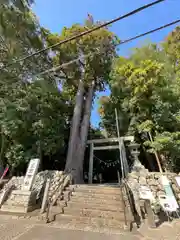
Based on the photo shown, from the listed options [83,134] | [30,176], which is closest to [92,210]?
[30,176]

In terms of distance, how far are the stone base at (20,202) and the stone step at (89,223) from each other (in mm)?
1590

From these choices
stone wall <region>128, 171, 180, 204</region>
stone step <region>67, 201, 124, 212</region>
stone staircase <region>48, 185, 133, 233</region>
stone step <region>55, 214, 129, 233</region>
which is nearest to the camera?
stone step <region>55, 214, 129, 233</region>

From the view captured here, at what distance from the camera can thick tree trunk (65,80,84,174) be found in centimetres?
877

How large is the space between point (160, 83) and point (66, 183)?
23.8 feet

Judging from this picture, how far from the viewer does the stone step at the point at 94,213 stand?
175 inches

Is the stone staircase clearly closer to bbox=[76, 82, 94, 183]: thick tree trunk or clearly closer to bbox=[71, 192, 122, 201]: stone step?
bbox=[71, 192, 122, 201]: stone step

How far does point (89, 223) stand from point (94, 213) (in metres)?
0.52

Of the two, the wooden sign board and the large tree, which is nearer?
the wooden sign board

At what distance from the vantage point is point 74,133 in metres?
9.69

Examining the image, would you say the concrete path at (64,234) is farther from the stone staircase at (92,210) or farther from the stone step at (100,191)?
the stone step at (100,191)

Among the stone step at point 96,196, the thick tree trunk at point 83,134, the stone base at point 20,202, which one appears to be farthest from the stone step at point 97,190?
the thick tree trunk at point 83,134

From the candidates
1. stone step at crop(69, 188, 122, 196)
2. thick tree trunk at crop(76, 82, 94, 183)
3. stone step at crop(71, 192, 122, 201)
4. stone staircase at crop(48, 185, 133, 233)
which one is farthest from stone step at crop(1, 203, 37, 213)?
thick tree trunk at crop(76, 82, 94, 183)

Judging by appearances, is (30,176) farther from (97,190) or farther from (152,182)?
(152,182)

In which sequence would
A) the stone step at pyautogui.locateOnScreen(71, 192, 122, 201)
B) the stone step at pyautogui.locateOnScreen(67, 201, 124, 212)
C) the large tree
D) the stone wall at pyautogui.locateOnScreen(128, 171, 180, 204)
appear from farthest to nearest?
the large tree, the stone wall at pyautogui.locateOnScreen(128, 171, 180, 204), the stone step at pyautogui.locateOnScreen(71, 192, 122, 201), the stone step at pyautogui.locateOnScreen(67, 201, 124, 212)
